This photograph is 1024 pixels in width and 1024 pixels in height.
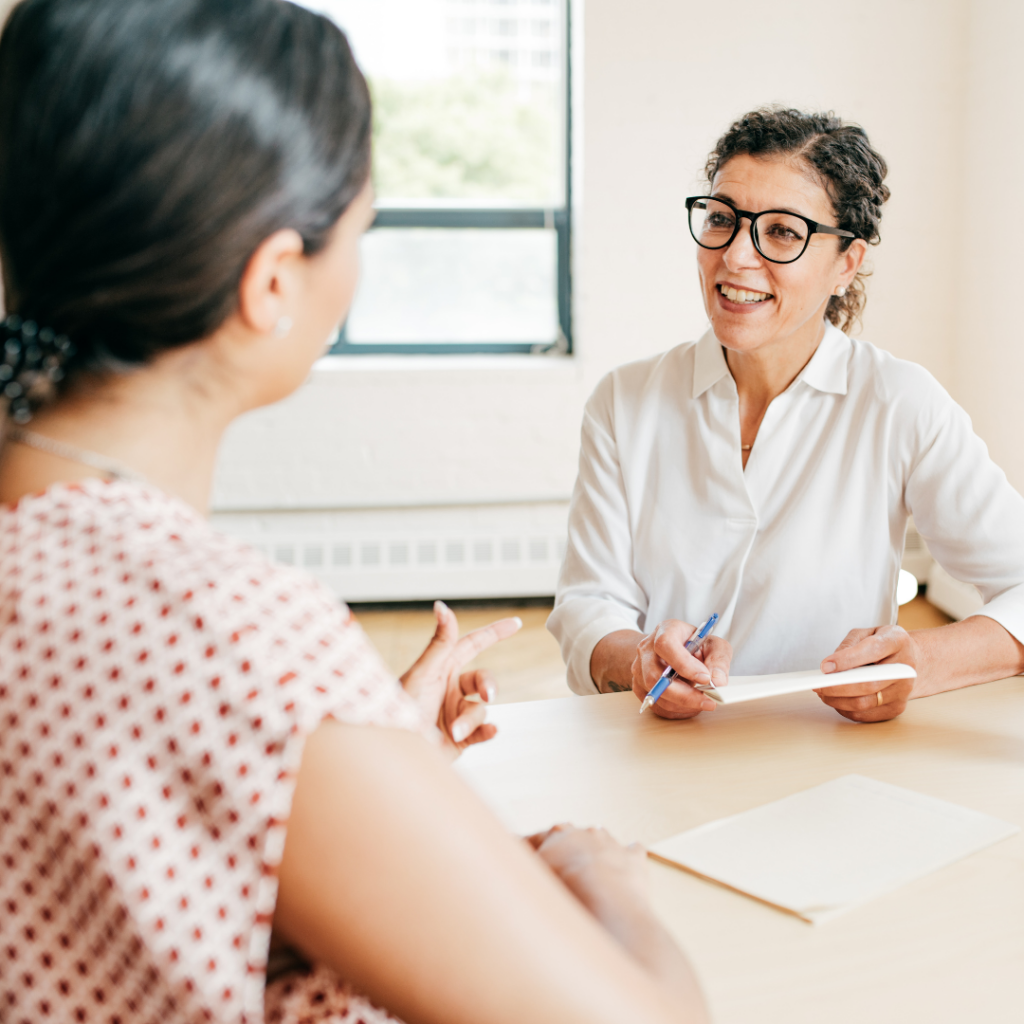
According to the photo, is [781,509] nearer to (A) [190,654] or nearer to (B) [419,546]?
(A) [190,654]

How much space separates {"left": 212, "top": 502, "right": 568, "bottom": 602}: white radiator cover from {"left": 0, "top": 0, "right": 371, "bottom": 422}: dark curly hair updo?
339 cm

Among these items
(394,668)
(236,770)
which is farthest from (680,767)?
(394,668)

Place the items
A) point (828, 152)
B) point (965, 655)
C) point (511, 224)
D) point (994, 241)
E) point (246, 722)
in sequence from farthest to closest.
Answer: point (511, 224), point (994, 241), point (828, 152), point (965, 655), point (246, 722)

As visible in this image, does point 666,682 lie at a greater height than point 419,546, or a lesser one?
greater

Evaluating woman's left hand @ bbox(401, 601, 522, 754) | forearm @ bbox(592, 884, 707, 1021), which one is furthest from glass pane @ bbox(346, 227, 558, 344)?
forearm @ bbox(592, 884, 707, 1021)

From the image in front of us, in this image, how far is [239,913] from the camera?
0.51m

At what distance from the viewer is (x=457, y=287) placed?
4098 millimetres

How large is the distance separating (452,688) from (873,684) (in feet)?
1.61

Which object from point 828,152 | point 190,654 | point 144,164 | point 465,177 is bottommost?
point 190,654

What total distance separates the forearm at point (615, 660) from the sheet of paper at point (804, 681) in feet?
0.66

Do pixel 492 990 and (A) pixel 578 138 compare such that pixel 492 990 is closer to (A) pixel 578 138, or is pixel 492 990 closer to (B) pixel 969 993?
(B) pixel 969 993

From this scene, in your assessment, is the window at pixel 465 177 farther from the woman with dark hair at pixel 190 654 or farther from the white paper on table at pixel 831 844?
the woman with dark hair at pixel 190 654

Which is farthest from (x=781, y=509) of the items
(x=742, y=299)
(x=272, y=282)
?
(x=272, y=282)

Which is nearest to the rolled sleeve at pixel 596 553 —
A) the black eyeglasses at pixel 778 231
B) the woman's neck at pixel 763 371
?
the woman's neck at pixel 763 371
